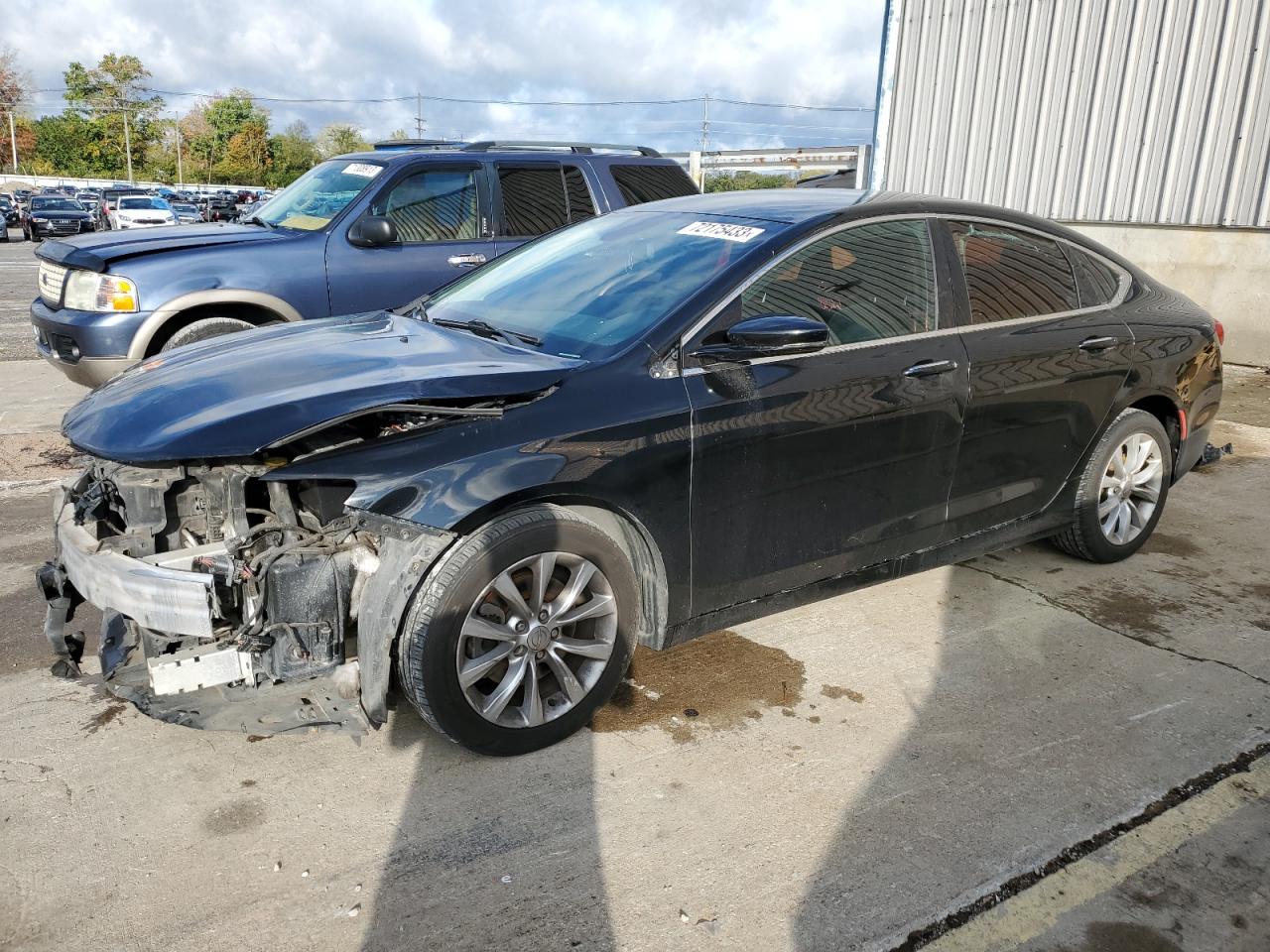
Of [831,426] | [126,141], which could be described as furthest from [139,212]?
[126,141]

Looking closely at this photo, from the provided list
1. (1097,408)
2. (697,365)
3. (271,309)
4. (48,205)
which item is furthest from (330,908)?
(48,205)

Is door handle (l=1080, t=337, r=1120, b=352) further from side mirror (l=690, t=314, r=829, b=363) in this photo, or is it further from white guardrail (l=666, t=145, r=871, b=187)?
white guardrail (l=666, t=145, r=871, b=187)

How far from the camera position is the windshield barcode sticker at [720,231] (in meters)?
3.59

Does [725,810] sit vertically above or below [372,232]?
below

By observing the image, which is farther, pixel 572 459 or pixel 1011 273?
pixel 1011 273

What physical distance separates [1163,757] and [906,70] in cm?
1188

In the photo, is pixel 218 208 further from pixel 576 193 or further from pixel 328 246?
pixel 328 246

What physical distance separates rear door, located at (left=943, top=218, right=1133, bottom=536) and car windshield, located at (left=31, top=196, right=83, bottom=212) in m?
37.4

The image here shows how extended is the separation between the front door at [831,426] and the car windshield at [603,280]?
0.68 ft

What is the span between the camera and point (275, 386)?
9.68 ft

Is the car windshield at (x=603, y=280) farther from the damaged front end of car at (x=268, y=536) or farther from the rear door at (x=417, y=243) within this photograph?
the rear door at (x=417, y=243)

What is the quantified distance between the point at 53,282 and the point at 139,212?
87.1 feet

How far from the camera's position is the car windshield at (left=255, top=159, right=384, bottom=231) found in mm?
6728

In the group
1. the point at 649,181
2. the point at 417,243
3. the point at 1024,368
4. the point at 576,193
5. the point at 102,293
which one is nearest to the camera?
the point at 1024,368
